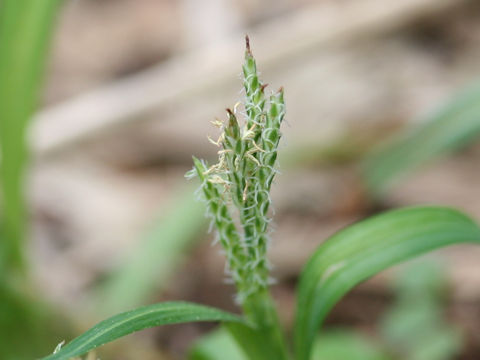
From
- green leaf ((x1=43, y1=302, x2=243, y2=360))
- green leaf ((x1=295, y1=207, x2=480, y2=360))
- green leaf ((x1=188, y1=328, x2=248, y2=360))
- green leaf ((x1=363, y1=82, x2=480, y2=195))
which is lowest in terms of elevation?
green leaf ((x1=43, y1=302, x2=243, y2=360))

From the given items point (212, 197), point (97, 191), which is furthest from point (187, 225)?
point (212, 197)

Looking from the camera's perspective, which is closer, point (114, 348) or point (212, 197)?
point (212, 197)

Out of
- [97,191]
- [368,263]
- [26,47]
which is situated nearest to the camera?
[368,263]

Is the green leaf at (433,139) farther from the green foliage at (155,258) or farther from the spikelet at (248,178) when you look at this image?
the spikelet at (248,178)

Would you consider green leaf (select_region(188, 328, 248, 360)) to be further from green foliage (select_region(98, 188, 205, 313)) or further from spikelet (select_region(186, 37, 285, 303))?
green foliage (select_region(98, 188, 205, 313))

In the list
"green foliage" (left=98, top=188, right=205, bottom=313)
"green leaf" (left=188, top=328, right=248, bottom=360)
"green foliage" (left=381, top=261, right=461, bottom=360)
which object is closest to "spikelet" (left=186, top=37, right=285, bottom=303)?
"green leaf" (left=188, top=328, right=248, bottom=360)

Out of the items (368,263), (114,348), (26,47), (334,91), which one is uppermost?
(334,91)

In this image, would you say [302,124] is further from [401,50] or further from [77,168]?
[77,168]
